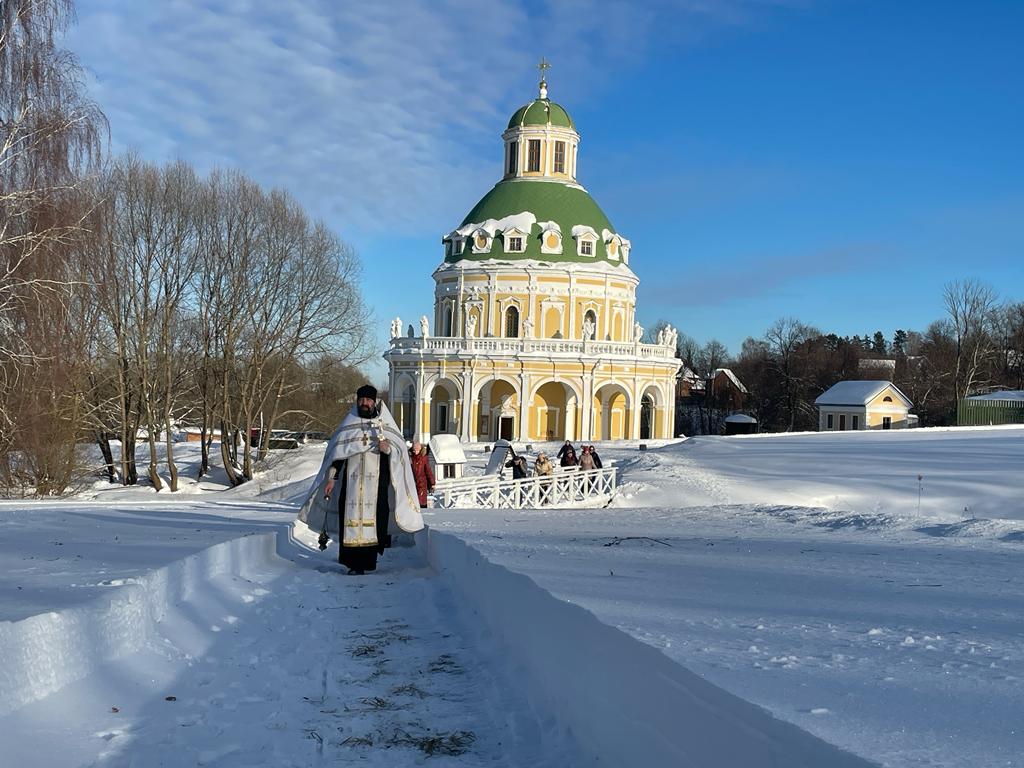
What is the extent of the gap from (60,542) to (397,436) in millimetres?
3435

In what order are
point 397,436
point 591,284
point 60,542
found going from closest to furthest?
point 60,542
point 397,436
point 591,284

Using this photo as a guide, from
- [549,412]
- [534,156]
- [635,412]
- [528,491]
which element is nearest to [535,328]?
[549,412]

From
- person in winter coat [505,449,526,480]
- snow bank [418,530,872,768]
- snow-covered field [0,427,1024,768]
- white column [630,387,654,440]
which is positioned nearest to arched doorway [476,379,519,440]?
white column [630,387,654,440]

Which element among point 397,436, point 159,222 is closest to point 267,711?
point 397,436

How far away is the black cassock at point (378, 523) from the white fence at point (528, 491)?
10361mm

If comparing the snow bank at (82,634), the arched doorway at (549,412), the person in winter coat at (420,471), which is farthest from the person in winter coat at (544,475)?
the arched doorway at (549,412)

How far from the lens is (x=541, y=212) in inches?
2384

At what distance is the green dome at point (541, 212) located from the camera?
5919 centimetres

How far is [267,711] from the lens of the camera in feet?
17.2

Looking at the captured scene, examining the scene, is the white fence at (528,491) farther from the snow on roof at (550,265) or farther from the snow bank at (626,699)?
the snow on roof at (550,265)

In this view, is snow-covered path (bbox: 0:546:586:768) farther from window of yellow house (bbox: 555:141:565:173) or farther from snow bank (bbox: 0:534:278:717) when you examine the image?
window of yellow house (bbox: 555:141:565:173)

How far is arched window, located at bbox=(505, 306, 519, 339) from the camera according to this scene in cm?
5878

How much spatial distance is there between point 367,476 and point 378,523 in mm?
513

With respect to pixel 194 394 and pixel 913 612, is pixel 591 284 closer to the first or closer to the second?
pixel 194 394
